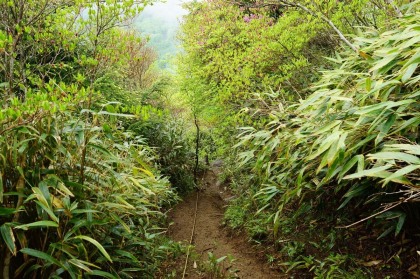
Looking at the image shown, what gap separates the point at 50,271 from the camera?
5.74 feet

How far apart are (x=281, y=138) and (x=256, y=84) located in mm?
2710

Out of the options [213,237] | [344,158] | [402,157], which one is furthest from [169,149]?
[402,157]

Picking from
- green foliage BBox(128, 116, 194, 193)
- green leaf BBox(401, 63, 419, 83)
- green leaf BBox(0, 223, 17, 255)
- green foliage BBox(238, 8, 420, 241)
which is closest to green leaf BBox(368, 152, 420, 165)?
green foliage BBox(238, 8, 420, 241)

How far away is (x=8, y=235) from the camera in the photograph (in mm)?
1497

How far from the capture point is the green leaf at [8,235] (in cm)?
146

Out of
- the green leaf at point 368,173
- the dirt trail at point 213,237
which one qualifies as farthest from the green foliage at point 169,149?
the green leaf at point 368,173

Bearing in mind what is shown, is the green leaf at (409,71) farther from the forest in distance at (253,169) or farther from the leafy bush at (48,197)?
the leafy bush at (48,197)

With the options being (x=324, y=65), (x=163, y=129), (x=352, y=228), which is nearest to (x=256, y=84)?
(x=324, y=65)

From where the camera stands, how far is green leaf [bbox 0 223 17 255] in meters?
1.46

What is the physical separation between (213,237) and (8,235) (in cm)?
365

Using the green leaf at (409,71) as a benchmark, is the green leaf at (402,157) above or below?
below

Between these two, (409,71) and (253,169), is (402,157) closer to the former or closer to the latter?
(409,71)

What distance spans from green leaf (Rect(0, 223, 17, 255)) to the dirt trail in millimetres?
2124

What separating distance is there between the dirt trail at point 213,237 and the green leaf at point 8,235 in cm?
212
